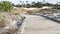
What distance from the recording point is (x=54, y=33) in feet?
44.1

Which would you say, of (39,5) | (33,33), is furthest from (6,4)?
(39,5)

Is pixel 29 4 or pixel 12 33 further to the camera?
pixel 29 4

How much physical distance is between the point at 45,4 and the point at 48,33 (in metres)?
139

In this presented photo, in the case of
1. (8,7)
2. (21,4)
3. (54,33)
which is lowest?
(21,4)

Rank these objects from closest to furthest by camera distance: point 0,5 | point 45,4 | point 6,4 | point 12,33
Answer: point 12,33 < point 0,5 < point 6,4 < point 45,4

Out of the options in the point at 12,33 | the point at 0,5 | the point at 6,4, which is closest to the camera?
the point at 12,33

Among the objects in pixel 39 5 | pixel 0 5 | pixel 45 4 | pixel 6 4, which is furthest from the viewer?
pixel 45 4

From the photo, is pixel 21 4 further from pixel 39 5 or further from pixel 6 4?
pixel 6 4

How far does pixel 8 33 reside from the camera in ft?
43.6

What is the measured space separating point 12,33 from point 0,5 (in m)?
52.1

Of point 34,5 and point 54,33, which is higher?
point 54,33

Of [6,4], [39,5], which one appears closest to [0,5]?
[6,4]

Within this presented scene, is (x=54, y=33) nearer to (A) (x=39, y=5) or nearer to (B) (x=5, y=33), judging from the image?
(B) (x=5, y=33)

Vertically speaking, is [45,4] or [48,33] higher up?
[48,33]
